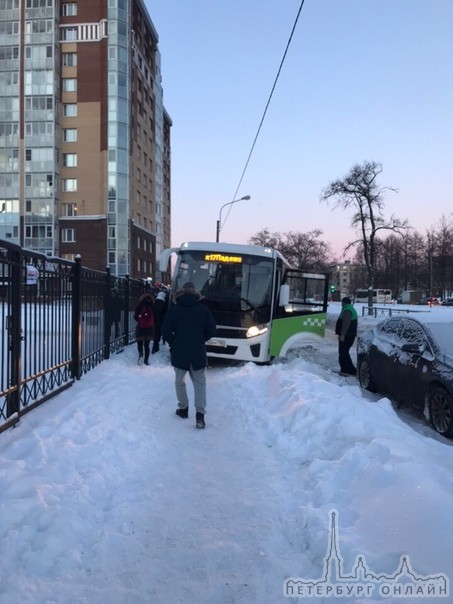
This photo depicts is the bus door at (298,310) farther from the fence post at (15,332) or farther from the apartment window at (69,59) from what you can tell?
the apartment window at (69,59)

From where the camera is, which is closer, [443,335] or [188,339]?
[188,339]

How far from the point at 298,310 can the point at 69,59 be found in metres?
52.2

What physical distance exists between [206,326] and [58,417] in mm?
2187

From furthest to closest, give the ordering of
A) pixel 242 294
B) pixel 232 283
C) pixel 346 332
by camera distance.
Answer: pixel 346 332 < pixel 232 283 < pixel 242 294

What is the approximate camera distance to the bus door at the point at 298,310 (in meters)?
11.2

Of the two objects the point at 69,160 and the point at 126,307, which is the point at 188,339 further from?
the point at 69,160

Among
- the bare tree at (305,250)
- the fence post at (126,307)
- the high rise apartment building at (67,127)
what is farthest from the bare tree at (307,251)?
the fence post at (126,307)

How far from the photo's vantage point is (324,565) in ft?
9.83

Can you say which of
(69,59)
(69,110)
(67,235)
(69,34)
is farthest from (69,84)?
(67,235)

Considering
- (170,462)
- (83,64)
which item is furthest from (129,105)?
(170,462)

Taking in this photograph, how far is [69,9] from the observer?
52.2m

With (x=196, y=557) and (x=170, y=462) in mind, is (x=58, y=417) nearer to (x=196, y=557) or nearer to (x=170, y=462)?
(x=170, y=462)

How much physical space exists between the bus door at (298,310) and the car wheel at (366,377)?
213 cm

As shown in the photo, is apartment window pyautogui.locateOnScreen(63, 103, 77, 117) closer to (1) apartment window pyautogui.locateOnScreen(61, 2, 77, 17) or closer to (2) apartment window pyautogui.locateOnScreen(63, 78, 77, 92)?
(2) apartment window pyautogui.locateOnScreen(63, 78, 77, 92)
